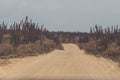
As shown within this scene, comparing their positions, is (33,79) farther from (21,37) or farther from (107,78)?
(21,37)

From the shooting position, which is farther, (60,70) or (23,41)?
(23,41)

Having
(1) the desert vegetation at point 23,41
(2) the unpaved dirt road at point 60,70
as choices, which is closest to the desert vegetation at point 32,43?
(1) the desert vegetation at point 23,41

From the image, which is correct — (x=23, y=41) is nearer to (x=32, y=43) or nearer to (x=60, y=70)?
(x=32, y=43)

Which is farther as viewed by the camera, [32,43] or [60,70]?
[32,43]

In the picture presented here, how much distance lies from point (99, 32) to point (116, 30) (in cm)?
512

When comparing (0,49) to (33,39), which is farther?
(33,39)

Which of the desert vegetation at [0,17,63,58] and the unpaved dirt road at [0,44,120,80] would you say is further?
the desert vegetation at [0,17,63,58]

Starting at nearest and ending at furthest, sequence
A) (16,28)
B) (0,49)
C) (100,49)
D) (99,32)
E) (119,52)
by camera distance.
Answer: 1. (119,52)
2. (0,49)
3. (100,49)
4. (16,28)
5. (99,32)

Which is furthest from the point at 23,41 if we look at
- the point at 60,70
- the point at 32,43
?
the point at 60,70

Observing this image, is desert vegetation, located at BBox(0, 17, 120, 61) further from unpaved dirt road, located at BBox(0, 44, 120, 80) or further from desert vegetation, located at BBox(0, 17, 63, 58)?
unpaved dirt road, located at BBox(0, 44, 120, 80)

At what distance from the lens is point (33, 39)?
61031 mm

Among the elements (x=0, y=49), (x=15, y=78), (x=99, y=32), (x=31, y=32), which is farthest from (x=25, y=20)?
(x=15, y=78)

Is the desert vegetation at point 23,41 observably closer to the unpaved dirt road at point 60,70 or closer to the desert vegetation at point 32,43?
the desert vegetation at point 32,43

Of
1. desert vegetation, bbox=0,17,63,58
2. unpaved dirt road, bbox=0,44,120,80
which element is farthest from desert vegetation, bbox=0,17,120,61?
unpaved dirt road, bbox=0,44,120,80
